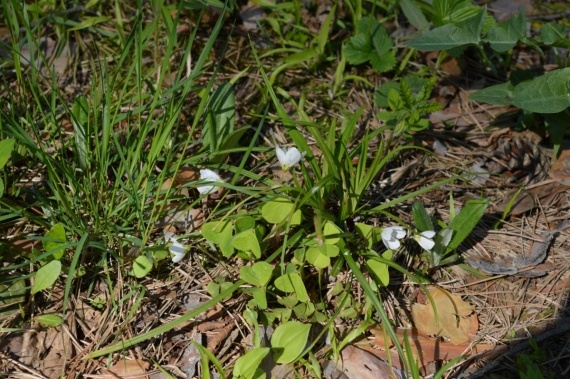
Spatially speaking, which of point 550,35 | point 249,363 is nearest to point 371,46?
point 550,35

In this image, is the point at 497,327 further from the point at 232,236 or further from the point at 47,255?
the point at 47,255

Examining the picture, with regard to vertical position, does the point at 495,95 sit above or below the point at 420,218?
above

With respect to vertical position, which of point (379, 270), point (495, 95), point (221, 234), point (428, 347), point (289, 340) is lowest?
point (428, 347)

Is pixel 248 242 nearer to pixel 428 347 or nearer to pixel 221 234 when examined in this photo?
pixel 221 234

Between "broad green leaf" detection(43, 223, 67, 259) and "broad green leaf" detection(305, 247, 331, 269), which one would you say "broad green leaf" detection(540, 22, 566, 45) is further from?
"broad green leaf" detection(43, 223, 67, 259)

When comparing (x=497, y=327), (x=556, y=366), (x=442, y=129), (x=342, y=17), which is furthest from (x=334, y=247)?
(x=342, y=17)

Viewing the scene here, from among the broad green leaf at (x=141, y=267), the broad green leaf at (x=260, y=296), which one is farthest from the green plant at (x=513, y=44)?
the broad green leaf at (x=141, y=267)

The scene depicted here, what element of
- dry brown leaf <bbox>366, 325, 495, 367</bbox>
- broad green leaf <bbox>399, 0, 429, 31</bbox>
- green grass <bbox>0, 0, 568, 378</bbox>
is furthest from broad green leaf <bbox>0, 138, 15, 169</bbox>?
broad green leaf <bbox>399, 0, 429, 31</bbox>
